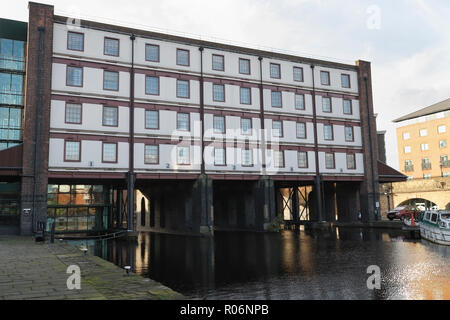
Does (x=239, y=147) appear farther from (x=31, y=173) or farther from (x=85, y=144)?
(x=31, y=173)

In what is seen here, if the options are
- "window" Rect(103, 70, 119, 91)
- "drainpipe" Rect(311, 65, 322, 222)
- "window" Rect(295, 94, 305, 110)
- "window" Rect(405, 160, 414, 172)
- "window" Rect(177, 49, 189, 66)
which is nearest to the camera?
"window" Rect(103, 70, 119, 91)

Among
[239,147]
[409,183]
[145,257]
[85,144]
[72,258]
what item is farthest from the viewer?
[409,183]

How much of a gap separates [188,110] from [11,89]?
610 inches

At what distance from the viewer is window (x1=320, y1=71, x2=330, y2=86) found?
1616 inches

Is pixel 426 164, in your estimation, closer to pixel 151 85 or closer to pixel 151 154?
pixel 151 85

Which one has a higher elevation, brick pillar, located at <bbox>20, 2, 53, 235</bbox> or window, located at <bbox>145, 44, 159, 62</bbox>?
window, located at <bbox>145, 44, 159, 62</bbox>

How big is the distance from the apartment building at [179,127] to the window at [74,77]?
0.09m

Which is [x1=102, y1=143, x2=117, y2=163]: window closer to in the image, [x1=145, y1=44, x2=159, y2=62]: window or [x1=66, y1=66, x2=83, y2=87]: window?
[x1=66, y1=66, x2=83, y2=87]: window

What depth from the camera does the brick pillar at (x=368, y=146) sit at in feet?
134

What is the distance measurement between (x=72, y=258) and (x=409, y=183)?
60.2m

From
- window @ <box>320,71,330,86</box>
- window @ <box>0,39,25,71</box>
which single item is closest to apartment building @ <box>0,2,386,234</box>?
window @ <box>320,71,330,86</box>

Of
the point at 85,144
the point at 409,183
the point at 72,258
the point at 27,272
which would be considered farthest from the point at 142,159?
the point at 409,183

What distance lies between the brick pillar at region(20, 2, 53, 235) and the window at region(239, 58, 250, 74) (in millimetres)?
16663

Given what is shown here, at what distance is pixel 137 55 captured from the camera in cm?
3259
